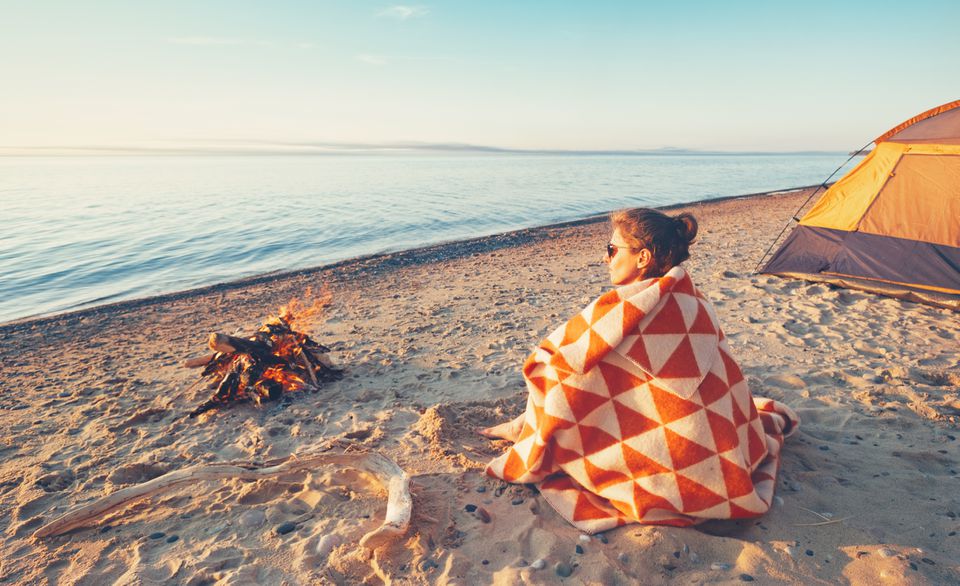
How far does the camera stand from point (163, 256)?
1562cm

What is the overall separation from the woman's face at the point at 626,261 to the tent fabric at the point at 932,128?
7297mm

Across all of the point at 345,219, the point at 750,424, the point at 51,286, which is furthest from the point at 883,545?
the point at 345,219

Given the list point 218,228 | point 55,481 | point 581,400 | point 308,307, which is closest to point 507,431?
point 581,400

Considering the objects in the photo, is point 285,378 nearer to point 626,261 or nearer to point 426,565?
point 426,565

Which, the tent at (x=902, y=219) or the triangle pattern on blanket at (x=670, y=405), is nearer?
the triangle pattern on blanket at (x=670, y=405)

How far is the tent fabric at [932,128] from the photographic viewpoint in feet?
22.9

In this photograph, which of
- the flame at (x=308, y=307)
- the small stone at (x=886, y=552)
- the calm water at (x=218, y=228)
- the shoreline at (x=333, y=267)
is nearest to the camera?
the small stone at (x=886, y=552)

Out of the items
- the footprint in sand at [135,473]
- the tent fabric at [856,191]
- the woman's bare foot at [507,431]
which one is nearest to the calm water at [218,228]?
the footprint in sand at [135,473]

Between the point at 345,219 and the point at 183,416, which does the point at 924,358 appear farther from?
the point at 345,219

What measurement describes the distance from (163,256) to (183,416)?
12940mm

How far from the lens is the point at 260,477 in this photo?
11.7ft

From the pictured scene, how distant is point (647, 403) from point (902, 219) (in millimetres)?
7263

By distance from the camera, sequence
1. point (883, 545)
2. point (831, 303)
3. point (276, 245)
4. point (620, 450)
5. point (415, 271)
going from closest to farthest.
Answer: point (883, 545) < point (620, 450) < point (831, 303) < point (415, 271) < point (276, 245)

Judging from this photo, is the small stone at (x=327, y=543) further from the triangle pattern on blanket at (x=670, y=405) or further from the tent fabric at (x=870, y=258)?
the tent fabric at (x=870, y=258)
